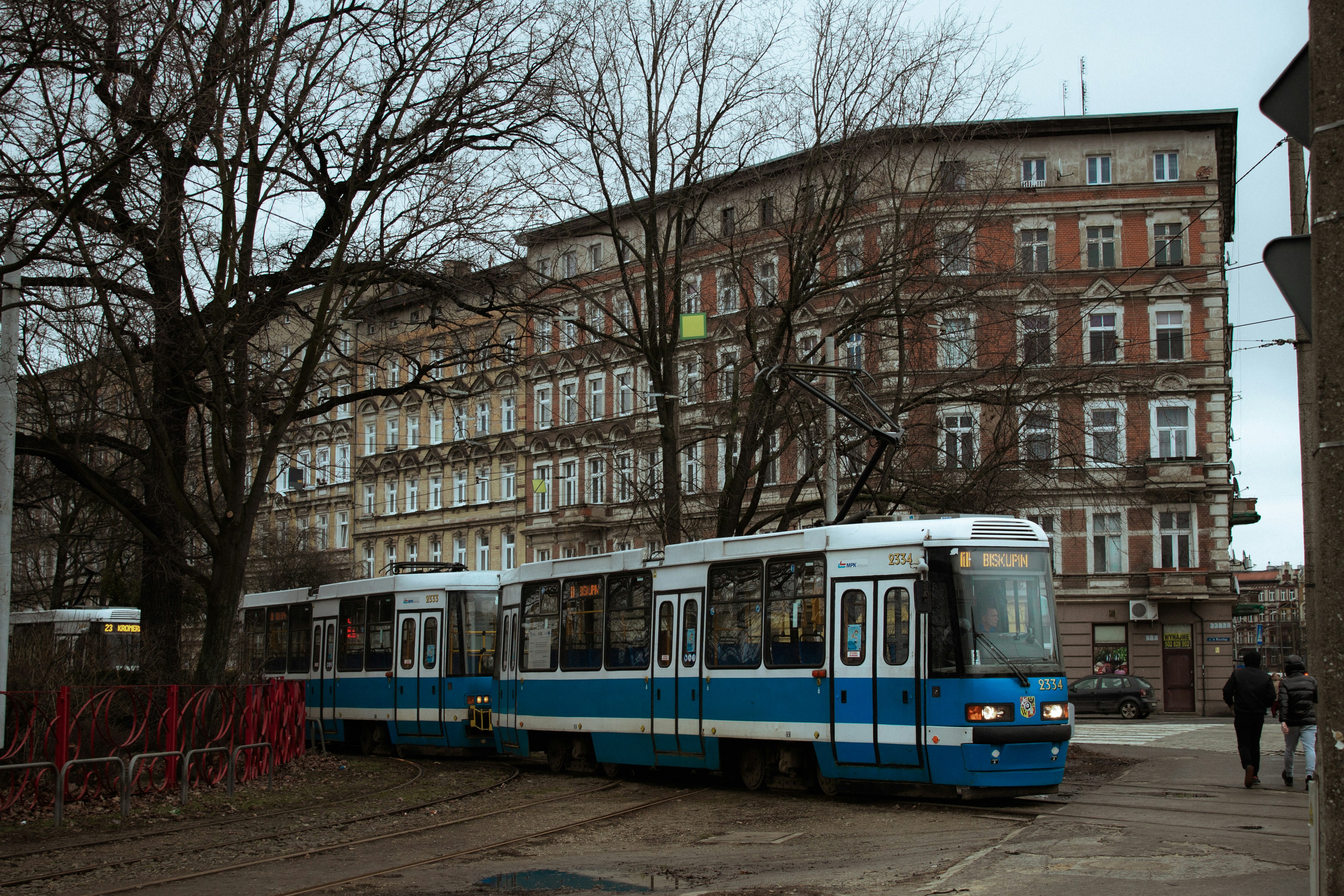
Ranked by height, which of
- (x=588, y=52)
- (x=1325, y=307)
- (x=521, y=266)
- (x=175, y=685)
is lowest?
(x=175, y=685)

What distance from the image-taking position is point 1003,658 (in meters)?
13.9

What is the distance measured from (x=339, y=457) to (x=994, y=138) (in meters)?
43.0

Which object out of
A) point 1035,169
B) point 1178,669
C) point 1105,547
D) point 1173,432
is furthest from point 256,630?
point 1035,169

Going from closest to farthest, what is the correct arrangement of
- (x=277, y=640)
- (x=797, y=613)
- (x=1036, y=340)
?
(x=797, y=613)
(x=1036, y=340)
(x=277, y=640)

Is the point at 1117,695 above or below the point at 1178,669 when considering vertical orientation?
below

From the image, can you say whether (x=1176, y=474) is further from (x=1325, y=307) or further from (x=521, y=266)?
(x=1325, y=307)

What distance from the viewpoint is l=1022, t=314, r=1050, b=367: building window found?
21.2m

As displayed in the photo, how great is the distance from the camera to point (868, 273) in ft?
72.5

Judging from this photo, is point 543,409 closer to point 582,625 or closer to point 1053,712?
point 582,625

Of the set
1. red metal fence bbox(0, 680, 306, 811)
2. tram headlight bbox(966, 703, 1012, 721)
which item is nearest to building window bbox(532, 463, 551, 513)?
red metal fence bbox(0, 680, 306, 811)

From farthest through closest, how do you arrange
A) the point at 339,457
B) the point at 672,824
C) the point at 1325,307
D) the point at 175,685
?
the point at 339,457, the point at 175,685, the point at 672,824, the point at 1325,307

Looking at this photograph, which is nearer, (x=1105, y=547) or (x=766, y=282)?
(x=766, y=282)

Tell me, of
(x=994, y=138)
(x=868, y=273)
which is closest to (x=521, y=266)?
(x=868, y=273)

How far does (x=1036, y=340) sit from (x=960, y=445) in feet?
8.33
